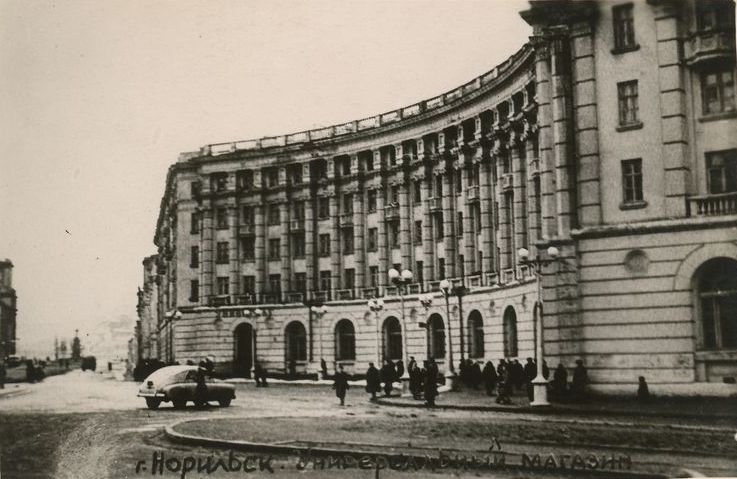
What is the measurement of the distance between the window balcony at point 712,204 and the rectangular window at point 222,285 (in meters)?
50.5

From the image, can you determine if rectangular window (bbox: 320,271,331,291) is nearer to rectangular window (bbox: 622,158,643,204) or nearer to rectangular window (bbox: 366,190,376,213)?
rectangular window (bbox: 366,190,376,213)

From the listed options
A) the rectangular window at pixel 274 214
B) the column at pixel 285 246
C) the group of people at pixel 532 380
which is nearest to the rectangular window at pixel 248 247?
the rectangular window at pixel 274 214

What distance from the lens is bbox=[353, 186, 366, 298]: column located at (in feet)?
222

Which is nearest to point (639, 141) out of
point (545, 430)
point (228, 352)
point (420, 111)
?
point (545, 430)

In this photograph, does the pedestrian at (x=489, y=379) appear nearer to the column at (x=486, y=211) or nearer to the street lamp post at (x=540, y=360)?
the street lamp post at (x=540, y=360)

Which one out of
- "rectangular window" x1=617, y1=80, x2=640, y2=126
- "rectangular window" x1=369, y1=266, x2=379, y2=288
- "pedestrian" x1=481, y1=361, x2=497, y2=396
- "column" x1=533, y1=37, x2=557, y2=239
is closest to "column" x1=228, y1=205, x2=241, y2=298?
"rectangular window" x1=369, y1=266, x2=379, y2=288

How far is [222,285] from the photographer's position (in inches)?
2913

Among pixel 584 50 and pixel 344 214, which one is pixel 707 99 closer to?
pixel 584 50

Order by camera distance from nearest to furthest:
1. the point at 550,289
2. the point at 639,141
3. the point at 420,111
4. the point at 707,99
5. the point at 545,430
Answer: the point at 545,430, the point at 707,99, the point at 639,141, the point at 550,289, the point at 420,111

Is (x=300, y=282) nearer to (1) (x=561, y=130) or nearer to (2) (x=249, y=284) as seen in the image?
(2) (x=249, y=284)

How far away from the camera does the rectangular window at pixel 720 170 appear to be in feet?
90.9

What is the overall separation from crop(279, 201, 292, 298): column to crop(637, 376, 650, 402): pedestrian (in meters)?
45.6

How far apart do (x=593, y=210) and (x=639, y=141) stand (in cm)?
287

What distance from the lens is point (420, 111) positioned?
2405 inches
